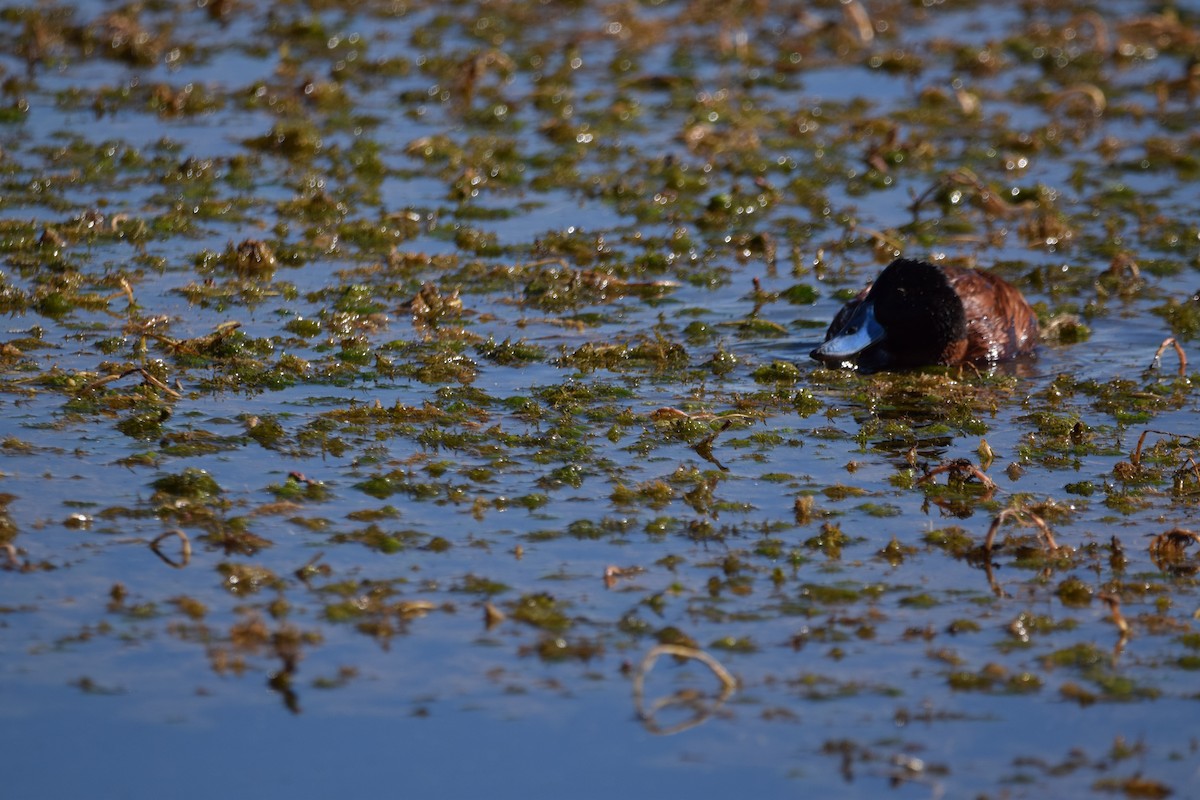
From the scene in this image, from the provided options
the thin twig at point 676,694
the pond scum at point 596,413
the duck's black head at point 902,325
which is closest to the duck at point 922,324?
the duck's black head at point 902,325

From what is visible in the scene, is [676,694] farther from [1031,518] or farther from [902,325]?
[902,325]

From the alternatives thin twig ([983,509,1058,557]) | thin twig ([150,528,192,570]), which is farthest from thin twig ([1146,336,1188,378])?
thin twig ([150,528,192,570])

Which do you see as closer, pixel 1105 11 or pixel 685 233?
pixel 685 233

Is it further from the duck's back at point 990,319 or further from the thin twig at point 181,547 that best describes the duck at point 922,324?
the thin twig at point 181,547

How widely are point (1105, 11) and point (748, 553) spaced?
41.8 ft

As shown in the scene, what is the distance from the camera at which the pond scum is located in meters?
5.00

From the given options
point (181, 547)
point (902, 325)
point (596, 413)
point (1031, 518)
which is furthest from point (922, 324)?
point (181, 547)

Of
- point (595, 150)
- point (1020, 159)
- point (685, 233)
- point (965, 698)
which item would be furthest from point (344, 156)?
point (965, 698)

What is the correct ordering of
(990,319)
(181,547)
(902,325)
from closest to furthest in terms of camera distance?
(181,547)
(902,325)
(990,319)

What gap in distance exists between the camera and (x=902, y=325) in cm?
865

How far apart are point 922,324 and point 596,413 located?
2093mm

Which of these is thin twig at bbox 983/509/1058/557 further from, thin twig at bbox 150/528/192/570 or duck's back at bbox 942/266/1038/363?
thin twig at bbox 150/528/192/570

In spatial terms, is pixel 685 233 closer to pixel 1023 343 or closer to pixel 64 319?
pixel 1023 343

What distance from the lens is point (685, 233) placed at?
10.4m
